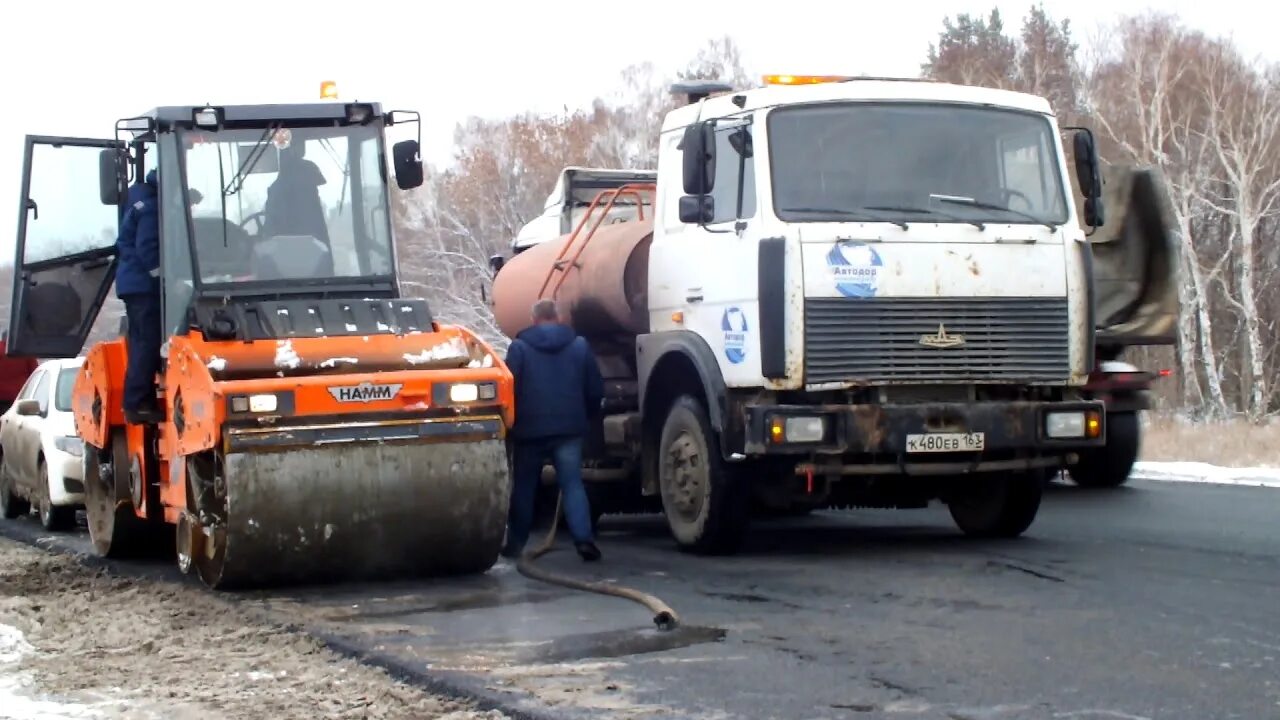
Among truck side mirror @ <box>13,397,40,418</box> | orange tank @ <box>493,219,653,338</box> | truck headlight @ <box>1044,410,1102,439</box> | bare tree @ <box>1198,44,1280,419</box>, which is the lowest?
truck headlight @ <box>1044,410,1102,439</box>

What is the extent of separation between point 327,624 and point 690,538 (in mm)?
3202

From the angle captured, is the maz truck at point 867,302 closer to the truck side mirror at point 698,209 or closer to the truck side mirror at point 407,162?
the truck side mirror at point 698,209

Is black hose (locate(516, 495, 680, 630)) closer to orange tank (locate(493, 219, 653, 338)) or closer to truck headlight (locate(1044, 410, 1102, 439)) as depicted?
orange tank (locate(493, 219, 653, 338))

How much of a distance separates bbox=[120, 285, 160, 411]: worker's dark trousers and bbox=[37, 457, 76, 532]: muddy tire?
4.23 metres

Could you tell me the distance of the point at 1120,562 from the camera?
1006cm

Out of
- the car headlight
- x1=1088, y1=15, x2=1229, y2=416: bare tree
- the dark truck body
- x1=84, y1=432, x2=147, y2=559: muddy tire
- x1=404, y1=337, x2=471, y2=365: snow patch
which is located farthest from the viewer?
x1=1088, y1=15, x2=1229, y2=416: bare tree

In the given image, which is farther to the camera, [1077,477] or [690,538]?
[1077,477]

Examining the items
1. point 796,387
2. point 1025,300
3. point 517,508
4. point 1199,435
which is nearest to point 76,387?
point 517,508

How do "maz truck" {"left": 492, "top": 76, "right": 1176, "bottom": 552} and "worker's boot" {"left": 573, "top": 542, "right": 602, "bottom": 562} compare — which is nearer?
"maz truck" {"left": 492, "top": 76, "right": 1176, "bottom": 552}

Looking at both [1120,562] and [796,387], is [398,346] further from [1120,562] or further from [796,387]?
[1120,562]

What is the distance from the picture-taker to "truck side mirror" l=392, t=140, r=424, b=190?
1062 cm

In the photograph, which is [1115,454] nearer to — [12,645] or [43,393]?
[43,393]

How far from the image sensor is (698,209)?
1059cm

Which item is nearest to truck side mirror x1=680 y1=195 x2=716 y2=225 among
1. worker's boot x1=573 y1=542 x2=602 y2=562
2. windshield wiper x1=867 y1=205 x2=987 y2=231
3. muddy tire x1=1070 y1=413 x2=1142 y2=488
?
windshield wiper x1=867 y1=205 x2=987 y2=231
